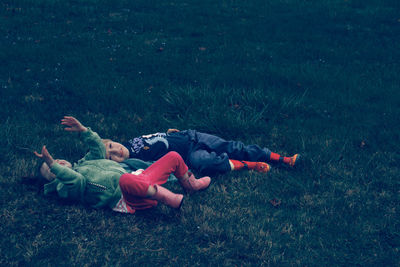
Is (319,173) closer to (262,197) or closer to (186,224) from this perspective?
(262,197)

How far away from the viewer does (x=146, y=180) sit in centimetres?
380

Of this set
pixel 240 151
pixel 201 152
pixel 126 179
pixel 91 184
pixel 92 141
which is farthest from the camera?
pixel 240 151

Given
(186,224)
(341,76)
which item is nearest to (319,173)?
(186,224)

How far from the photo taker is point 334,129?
5523 millimetres

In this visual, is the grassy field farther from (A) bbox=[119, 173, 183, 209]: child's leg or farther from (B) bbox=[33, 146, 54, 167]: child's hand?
(B) bbox=[33, 146, 54, 167]: child's hand

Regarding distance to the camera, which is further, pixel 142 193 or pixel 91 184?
pixel 91 184

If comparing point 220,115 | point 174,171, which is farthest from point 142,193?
point 220,115

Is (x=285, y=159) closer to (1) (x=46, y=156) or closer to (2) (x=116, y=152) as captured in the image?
(2) (x=116, y=152)

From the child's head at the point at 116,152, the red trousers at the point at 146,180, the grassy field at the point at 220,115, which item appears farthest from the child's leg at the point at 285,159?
the child's head at the point at 116,152

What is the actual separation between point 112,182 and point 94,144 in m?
0.55

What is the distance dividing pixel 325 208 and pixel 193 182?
1371mm

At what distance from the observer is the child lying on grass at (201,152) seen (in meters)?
4.57

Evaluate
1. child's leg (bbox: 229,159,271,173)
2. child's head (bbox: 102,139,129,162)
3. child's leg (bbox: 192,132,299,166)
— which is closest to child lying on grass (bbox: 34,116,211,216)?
child's head (bbox: 102,139,129,162)

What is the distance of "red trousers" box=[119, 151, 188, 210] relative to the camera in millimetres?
3707
